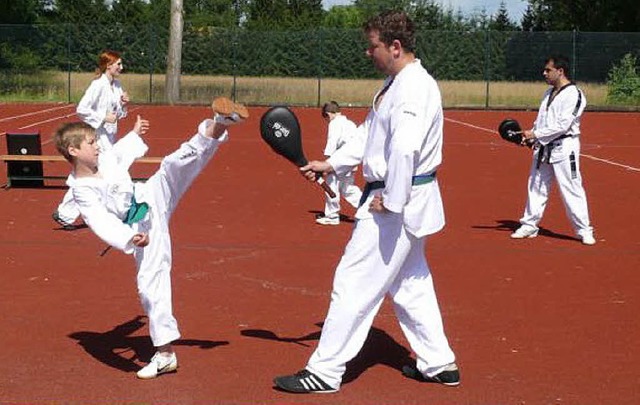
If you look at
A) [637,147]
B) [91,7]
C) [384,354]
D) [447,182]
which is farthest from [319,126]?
[91,7]

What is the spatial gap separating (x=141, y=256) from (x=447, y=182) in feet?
38.6

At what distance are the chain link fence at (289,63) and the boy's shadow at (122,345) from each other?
35.3 m

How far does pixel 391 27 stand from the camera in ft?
20.1

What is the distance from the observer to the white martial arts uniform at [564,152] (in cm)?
1176

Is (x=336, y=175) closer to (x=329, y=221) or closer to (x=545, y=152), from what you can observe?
(x=329, y=221)

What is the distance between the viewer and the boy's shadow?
23.2ft

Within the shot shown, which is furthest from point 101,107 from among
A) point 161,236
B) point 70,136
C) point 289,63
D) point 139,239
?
point 289,63

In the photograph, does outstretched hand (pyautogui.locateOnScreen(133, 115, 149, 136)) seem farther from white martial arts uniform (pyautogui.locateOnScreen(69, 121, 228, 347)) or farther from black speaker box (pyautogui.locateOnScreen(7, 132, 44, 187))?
black speaker box (pyautogui.locateOnScreen(7, 132, 44, 187))

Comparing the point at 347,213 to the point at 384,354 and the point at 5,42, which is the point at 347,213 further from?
the point at 5,42

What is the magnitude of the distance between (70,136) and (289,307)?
2784mm

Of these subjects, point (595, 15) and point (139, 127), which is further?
point (595, 15)

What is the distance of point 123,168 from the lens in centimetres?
650

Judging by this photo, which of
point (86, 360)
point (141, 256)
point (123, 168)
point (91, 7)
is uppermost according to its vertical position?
point (91, 7)

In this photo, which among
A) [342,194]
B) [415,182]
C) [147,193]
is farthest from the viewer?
[342,194]
